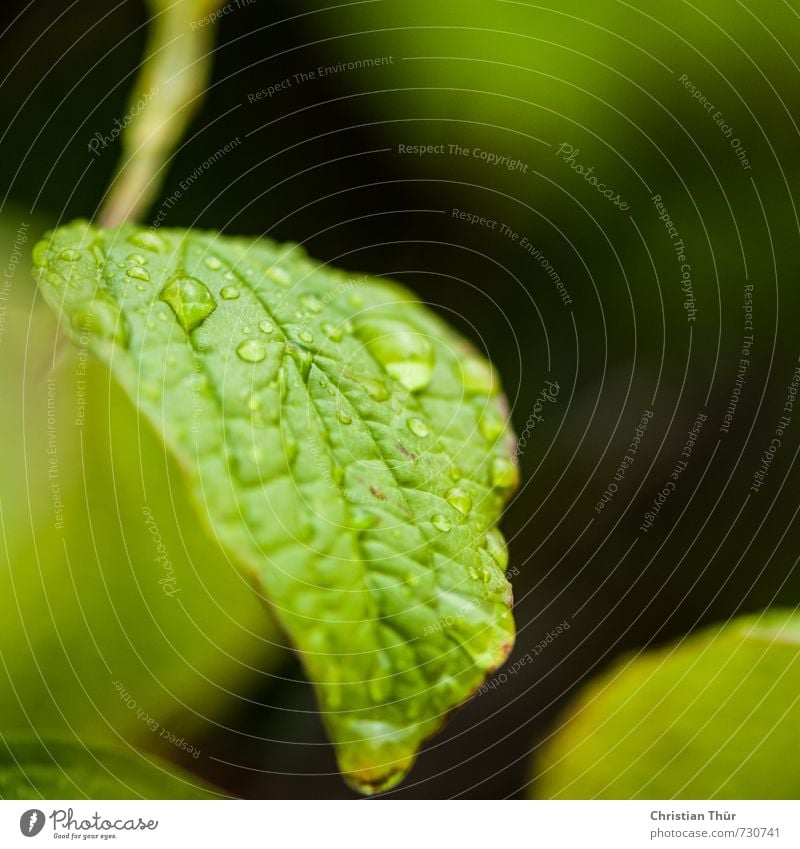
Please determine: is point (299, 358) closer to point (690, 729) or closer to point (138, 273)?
point (138, 273)

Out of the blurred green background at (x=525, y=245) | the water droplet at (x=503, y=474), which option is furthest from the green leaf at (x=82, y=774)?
the water droplet at (x=503, y=474)

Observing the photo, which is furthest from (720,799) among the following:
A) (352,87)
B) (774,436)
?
(352,87)

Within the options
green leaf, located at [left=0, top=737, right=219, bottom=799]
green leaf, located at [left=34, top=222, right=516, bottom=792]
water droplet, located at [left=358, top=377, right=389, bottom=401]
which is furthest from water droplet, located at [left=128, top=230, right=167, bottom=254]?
green leaf, located at [left=0, top=737, right=219, bottom=799]

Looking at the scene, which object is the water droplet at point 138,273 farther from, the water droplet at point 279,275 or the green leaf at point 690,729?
the green leaf at point 690,729

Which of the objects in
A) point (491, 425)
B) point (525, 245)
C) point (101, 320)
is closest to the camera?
point (101, 320)

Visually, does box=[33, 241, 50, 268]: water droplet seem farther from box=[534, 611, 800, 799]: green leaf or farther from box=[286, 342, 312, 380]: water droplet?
box=[534, 611, 800, 799]: green leaf
